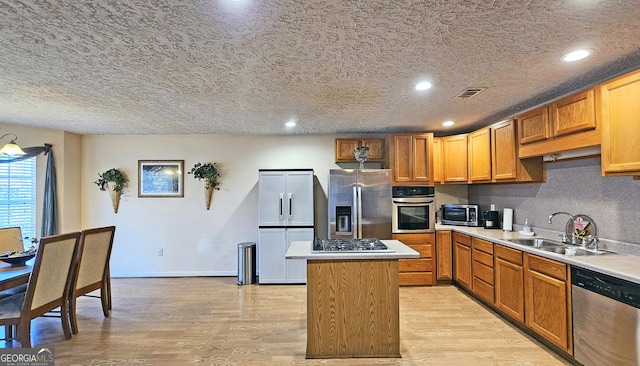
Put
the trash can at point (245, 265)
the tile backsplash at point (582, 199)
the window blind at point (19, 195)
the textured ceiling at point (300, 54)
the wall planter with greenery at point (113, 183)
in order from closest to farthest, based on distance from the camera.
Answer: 1. the textured ceiling at point (300, 54)
2. the tile backsplash at point (582, 199)
3. the window blind at point (19, 195)
4. the trash can at point (245, 265)
5. the wall planter with greenery at point (113, 183)

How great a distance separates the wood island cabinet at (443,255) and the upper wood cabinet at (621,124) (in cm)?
242

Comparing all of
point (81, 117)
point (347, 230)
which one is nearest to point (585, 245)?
point (347, 230)

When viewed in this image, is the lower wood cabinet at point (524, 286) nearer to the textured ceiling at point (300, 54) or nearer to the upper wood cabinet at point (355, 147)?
the textured ceiling at point (300, 54)

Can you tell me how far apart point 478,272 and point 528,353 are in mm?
1243

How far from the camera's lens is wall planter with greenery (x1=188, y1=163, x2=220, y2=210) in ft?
17.3

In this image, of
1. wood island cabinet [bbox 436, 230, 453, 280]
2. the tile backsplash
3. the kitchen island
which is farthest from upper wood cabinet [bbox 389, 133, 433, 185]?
the kitchen island

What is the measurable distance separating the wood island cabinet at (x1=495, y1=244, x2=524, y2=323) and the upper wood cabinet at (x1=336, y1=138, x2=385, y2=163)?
2234 millimetres

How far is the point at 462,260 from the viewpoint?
172 inches

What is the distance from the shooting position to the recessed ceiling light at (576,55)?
2.26 m

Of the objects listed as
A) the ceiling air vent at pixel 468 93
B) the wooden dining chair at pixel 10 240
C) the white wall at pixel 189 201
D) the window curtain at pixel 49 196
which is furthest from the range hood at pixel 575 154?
the window curtain at pixel 49 196

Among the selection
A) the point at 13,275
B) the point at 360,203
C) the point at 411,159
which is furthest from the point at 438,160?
the point at 13,275

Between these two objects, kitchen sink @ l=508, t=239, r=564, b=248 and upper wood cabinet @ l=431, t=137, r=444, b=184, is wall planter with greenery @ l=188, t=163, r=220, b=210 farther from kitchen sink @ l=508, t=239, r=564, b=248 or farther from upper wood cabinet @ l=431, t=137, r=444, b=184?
kitchen sink @ l=508, t=239, r=564, b=248

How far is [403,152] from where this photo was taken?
15.8 ft

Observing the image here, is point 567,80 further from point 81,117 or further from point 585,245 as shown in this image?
point 81,117
